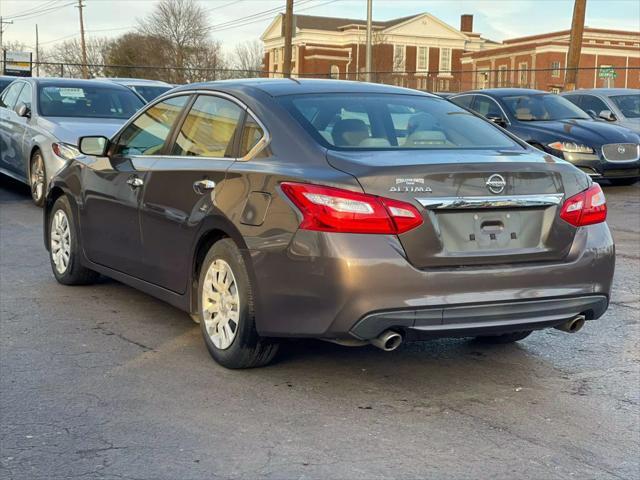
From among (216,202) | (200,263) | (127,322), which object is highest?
(216,202)

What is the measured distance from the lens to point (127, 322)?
21.1 feet

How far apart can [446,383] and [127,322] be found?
7.74 feet

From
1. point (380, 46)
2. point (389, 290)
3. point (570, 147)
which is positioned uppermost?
point (380, 46)

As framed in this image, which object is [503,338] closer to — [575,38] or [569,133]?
[569,133]

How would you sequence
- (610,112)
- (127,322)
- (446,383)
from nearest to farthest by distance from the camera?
(446,383), (127,322), (610,112)

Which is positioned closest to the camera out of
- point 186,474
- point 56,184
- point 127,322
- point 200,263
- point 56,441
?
point 186,474

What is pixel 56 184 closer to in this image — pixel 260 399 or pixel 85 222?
pixel 85 222

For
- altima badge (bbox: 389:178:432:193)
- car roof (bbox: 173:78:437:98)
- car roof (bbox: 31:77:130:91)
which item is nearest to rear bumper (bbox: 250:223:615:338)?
altima badge (bbox: 389:178:432:193)

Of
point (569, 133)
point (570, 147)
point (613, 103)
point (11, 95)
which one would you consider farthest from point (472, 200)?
point (613, 103)

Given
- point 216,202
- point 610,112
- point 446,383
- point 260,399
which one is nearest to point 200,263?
point 216,202

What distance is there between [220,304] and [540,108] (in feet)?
39.8

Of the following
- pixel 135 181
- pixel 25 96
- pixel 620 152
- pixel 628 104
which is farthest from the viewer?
pixel 628 104

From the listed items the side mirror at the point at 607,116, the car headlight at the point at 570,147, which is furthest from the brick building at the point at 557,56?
the car headlight at the point at 570,147

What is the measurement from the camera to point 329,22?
93875 millimetres
